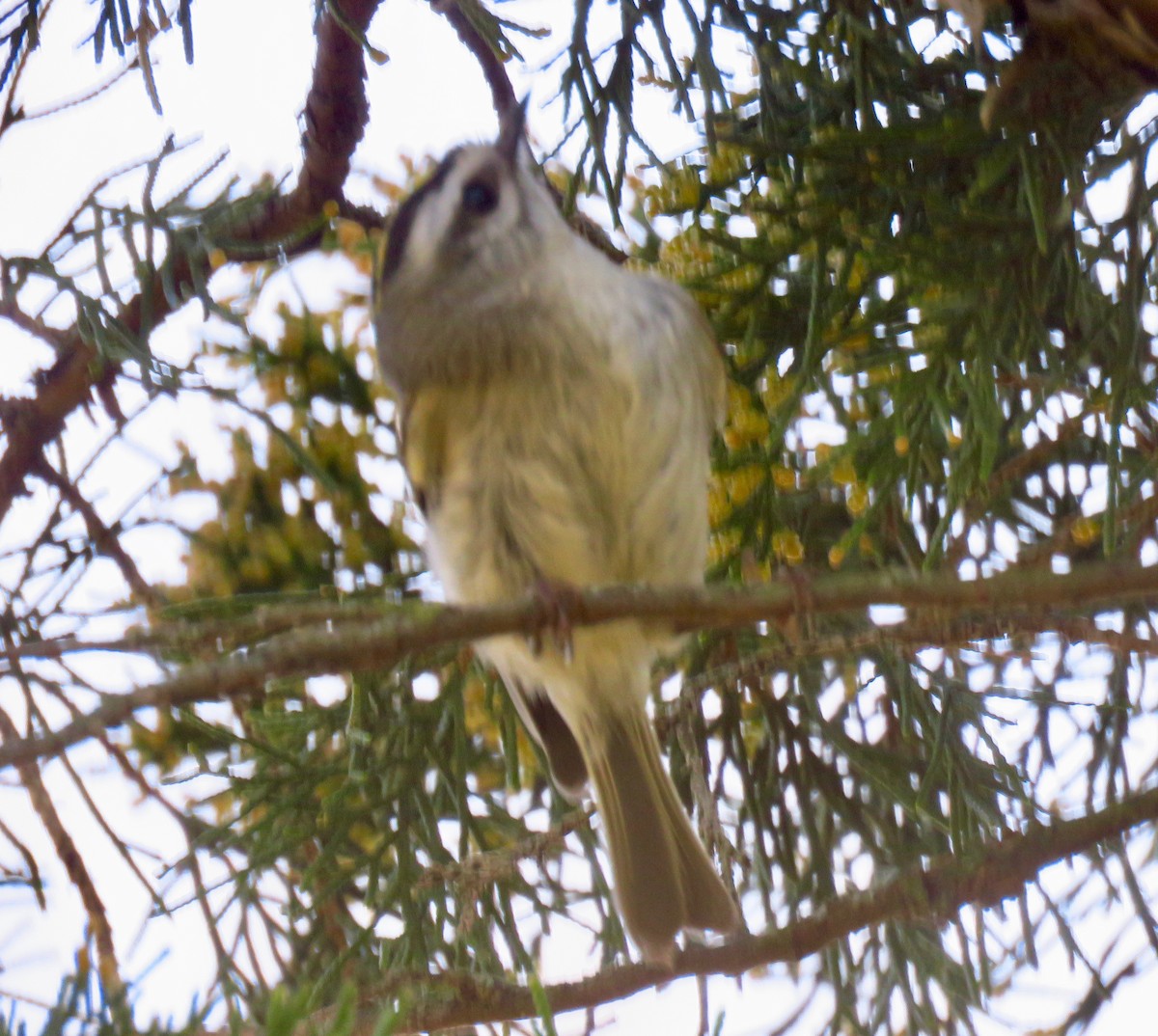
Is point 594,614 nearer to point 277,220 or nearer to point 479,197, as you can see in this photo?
point 479,197

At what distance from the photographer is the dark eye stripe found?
1977 millimetres

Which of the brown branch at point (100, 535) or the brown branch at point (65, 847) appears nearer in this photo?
the brown branch at point (65, 847)

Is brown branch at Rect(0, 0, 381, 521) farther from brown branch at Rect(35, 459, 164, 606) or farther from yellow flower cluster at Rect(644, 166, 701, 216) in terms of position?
yellow flower cluster at Rect(644, 166, 701, 216)

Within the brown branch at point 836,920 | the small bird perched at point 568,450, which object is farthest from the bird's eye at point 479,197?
the brown branch at point 836,920

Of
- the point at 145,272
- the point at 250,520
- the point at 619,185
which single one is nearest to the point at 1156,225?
the point at 619,185

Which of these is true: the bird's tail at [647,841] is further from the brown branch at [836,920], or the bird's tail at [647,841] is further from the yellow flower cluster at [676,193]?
the yellow flower cluster at [676,193]

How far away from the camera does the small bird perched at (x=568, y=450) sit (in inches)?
68.1

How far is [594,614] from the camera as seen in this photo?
124 cm

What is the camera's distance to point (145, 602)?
1.90 metres

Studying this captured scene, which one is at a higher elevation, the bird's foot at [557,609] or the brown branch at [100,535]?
the brown branch at [100,535]

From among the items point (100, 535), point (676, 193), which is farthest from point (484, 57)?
point (100, 535)

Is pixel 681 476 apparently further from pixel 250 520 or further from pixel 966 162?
pixel 250 520

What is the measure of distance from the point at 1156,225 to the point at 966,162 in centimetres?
21

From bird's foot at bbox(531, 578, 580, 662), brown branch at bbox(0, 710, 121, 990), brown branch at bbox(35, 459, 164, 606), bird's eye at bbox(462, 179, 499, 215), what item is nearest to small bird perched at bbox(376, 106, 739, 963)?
bird's eye at bbox(462, 179, 499, 215)
